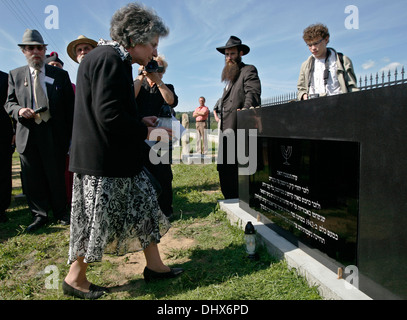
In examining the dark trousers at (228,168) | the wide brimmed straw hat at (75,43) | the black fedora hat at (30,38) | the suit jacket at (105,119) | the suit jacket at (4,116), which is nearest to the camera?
the suit jacket at (105,119)

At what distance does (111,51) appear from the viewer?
2.09m

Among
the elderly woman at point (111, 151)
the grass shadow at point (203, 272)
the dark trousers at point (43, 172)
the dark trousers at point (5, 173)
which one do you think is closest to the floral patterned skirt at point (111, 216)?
the elderly woman at point (111, 151)

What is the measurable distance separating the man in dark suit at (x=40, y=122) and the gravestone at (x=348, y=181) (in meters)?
2.97

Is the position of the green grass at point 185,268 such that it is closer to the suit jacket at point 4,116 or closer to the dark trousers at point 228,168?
the dark trousers at point 228,168

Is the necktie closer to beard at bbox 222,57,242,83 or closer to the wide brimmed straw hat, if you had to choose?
the wide brimmed straw hat

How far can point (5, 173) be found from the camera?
474cm

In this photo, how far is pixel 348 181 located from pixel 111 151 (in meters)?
1.75

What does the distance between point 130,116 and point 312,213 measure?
5.75ft

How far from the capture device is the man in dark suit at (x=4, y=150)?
4.66m

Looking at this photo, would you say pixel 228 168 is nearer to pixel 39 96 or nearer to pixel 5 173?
pixel 39 96

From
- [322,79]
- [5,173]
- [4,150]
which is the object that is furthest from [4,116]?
[322,79]

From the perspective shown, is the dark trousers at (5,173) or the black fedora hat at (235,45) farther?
the dark trousers at (5,173)

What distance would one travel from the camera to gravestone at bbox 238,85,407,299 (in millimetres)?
1882
